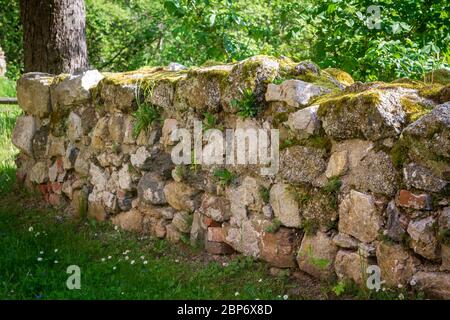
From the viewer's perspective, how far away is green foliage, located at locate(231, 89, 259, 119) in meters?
4.23

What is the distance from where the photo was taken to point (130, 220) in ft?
17.5

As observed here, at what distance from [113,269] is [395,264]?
6.31ft

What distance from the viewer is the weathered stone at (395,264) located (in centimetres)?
338

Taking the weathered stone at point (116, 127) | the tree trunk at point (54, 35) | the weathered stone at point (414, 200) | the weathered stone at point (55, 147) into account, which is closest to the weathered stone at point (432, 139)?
the weathered stone at point (414, 200)

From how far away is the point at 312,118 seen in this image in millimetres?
3871

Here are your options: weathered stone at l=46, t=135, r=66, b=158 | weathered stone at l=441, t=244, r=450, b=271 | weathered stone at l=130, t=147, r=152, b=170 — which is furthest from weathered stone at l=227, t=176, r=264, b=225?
weathered stone at l=46, t=135, r=66, b=158

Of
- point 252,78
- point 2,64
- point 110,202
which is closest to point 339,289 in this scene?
point 252,78

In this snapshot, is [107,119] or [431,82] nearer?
[431,82]

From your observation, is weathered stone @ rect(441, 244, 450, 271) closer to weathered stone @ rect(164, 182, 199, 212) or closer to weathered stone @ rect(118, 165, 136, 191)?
weathered stone @ rect(164, 182, 199, 212)

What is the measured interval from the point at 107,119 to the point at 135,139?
47cm

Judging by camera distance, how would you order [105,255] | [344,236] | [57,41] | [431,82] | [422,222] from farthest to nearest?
[57,41], [105,255], [431,82], [344,236], [422,222]

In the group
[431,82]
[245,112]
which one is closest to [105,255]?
[245,112]

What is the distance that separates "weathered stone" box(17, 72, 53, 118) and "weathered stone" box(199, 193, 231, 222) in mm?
2401
